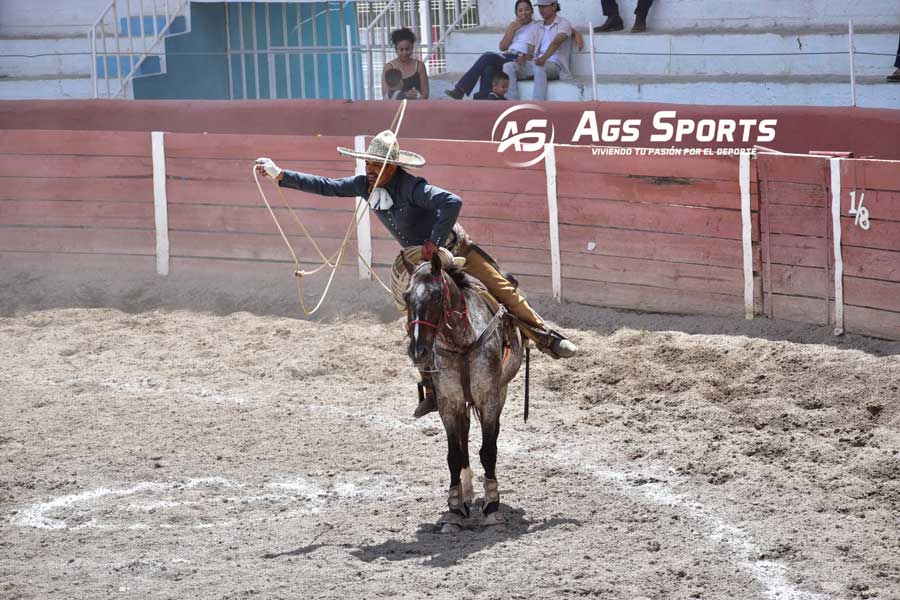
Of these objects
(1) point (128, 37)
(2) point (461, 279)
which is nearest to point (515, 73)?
(1) point (128, 37)

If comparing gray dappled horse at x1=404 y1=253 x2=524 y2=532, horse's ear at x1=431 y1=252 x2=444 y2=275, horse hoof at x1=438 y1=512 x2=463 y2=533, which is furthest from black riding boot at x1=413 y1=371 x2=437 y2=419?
horse's ear at x1=431 y1=252 x2=444 y2=275

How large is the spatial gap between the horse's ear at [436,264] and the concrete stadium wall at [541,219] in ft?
14.1

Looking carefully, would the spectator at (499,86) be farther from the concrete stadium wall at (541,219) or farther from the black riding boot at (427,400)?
the black riding boot at (427,400)

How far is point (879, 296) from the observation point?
955cm

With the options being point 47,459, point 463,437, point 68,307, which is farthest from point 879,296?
point 68,307

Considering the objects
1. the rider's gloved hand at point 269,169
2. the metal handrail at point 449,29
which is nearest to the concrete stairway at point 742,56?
the metal handrail at point 449,29

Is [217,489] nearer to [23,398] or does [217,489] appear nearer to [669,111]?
[23,398]

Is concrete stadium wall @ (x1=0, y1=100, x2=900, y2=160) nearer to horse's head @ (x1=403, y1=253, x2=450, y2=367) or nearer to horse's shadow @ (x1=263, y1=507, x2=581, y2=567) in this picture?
horse's shadow @ (x1=263, y1=507, x2=581, y2=567)

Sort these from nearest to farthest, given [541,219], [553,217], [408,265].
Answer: [408,265]
[553,217]
[541,219]

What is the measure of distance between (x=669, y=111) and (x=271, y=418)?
17.2 ft

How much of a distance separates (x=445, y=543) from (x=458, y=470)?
0.44 metres

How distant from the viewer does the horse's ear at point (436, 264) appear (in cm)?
647

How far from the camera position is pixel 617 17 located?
14.9 m

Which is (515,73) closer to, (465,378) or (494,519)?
(465,378)
